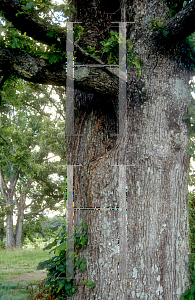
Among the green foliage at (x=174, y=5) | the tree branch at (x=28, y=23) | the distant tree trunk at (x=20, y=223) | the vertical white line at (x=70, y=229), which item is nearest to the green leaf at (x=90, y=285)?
the vertical white line at (x=70, y=229)

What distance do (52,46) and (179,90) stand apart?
1.62 meters

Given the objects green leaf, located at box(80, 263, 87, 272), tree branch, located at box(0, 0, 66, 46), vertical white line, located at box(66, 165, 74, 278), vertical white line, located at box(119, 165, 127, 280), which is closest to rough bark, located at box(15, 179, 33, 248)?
vertical white line, located at box(66, 165, 74, 278)

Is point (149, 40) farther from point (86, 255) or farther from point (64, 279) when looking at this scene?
point (64, 279)

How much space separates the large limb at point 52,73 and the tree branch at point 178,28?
29.6 inches

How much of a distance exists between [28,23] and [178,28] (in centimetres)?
177

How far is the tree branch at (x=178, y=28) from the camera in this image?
109 inches

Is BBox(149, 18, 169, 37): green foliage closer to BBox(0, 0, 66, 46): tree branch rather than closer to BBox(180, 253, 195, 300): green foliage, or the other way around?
BBox(0, 0, 66, 46): tree branch

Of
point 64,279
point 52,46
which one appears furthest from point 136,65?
point 64,279

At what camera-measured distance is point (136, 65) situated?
9.04ft

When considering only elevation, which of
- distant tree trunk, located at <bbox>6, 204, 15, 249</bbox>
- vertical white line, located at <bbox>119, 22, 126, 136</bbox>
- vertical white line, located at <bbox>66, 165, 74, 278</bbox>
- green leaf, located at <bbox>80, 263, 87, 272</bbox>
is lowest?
distant tree trunk, located at <bbox>6, 204, 15, 249</bbox>

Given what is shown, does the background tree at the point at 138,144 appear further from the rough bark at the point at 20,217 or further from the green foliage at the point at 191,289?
the rough bark at the point at 20,217

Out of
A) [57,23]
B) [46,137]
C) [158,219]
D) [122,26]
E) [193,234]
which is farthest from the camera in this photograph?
[46,137]

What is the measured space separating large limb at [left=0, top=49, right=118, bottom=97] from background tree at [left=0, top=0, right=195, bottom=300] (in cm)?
1

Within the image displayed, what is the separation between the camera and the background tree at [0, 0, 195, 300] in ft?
8.38
